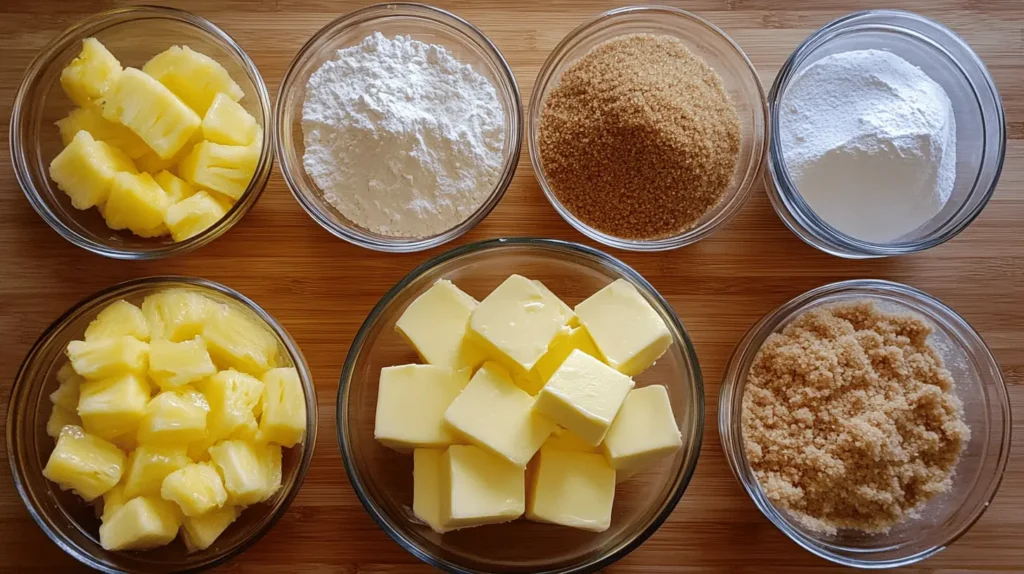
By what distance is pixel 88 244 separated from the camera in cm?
150

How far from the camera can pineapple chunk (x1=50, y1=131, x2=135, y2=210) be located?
1.43 m

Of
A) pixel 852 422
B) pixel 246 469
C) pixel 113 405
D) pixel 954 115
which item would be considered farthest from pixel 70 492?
pixel 954 115

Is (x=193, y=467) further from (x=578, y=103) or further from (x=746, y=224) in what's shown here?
(x=746, y=224)

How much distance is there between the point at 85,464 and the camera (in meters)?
1.32

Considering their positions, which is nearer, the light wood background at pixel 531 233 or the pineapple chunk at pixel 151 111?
the pineapple chunk at pixel 151 111

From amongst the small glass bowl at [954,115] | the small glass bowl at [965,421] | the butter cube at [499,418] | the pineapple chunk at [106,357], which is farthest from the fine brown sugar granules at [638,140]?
the pineapple chunk at [106,357]

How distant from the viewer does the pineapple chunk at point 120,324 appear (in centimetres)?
138

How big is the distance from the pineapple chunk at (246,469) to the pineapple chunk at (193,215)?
428 millimetres

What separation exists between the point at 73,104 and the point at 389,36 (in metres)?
0.70

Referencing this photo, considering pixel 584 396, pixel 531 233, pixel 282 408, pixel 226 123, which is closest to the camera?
pixel 584 396

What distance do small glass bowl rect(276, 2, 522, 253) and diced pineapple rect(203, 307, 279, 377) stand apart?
25cm

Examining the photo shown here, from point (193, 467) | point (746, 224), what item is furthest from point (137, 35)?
point (746, 224)

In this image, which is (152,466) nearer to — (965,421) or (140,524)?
(140,524)

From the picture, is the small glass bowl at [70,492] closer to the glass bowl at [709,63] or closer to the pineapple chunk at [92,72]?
the pineapple chunk at [92,72]
